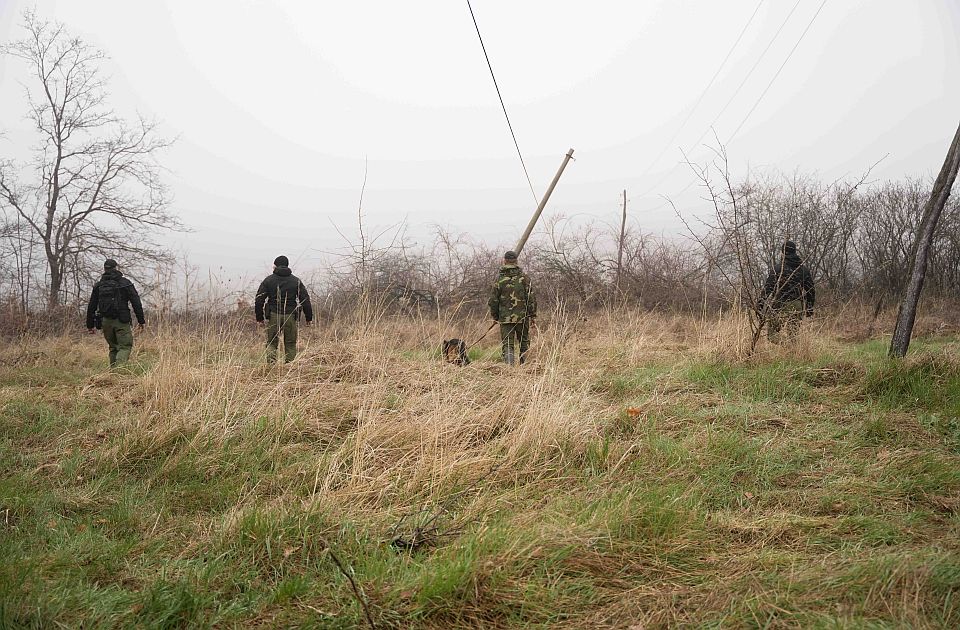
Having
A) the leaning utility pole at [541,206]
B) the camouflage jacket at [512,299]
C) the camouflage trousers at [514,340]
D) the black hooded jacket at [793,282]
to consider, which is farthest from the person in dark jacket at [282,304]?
the black hooded jacket at [793,282]

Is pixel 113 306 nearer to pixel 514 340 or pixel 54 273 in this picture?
pixel 514 340

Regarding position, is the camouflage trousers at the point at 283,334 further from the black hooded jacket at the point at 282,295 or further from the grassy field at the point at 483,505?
the grassy field at the point at 483,505

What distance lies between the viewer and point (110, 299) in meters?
8.84

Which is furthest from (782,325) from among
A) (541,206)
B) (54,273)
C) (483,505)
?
(54,273)

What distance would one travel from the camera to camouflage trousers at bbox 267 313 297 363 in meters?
8.45

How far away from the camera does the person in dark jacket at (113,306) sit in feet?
28.9

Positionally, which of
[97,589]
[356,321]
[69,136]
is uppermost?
[69,136]

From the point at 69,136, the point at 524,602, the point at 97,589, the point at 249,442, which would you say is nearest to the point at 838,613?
the point at 524,602

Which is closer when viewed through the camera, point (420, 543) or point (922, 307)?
point (420, 543)

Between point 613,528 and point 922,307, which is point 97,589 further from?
point 922,307

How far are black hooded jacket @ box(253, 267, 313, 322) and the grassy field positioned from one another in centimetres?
325

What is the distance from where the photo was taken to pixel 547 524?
270 cm

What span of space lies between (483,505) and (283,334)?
22.2ft

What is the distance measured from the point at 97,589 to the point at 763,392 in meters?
5.51
